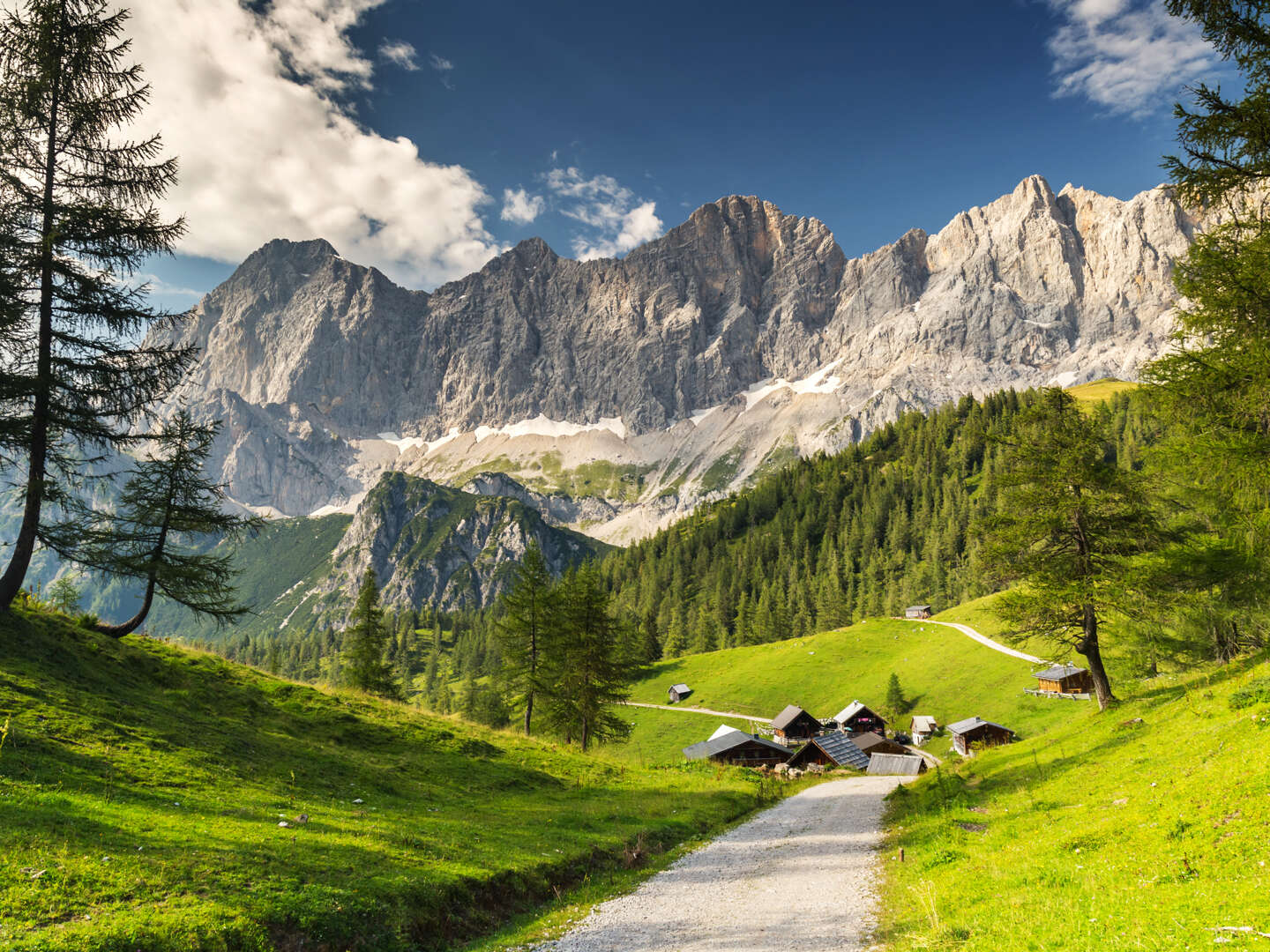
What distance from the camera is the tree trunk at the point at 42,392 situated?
2056 centimetres

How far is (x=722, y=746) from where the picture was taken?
66.2 m

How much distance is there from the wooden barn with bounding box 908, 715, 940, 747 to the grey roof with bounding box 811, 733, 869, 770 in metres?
10.7

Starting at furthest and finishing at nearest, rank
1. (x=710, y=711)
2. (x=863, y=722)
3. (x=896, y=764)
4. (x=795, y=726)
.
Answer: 1. (x=710, y=711)
2. (x=863, y=722)
3. (x=795, y=726)
4. (x=896, y=764)

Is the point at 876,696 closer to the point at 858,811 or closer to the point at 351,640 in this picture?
the point at 858,811

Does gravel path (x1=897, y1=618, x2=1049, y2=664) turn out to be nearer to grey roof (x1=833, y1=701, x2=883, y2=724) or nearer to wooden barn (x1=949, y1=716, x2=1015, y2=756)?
wooden barn (x1=949, y1=716, x2=1015, y2=756)

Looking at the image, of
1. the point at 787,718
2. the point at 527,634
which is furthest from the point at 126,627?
the point at 787,718

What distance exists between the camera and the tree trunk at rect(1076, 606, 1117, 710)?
A: 3097 centimetres

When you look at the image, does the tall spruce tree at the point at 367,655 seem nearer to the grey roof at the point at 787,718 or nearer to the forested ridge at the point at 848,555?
the grey roof at the point at 787,718

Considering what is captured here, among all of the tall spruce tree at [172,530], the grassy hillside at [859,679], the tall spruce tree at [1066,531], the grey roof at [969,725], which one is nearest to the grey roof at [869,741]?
the grassy hillside at [859,679]

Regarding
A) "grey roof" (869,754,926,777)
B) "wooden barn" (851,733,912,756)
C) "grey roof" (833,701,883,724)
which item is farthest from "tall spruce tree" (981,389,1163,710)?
"grey roof" (833,701,883,724)

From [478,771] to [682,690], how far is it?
7667cm

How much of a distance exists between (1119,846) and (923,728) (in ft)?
224

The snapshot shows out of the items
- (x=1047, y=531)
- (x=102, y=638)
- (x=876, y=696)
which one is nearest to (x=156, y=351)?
(x=102, y=638)

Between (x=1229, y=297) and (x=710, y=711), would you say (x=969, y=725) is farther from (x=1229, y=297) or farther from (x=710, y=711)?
(x=1229, y=297)
